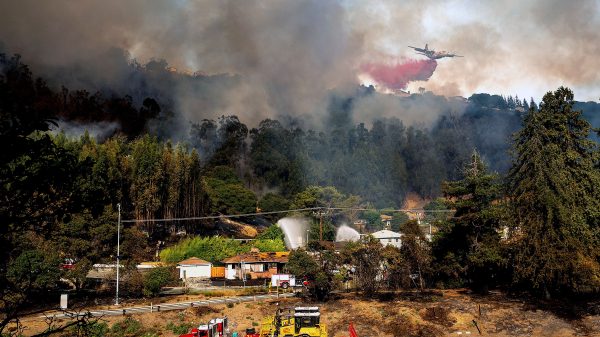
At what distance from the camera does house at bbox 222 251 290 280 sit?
60406 mm

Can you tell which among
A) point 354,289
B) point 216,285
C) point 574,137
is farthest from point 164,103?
point 574,137

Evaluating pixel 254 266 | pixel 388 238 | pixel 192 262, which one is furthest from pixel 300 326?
pixel 388 238

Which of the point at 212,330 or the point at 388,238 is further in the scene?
the point at 388,238

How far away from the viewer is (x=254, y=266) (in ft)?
200

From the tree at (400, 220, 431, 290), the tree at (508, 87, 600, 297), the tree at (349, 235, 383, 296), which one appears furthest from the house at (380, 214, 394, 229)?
the tree at (508, 87, 600, 297)

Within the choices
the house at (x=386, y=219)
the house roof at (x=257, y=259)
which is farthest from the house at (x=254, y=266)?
the house at (x=386, y=219)

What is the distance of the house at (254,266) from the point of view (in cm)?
6041

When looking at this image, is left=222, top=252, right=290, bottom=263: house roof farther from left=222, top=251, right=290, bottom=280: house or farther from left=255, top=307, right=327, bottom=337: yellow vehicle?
left=255, top=307, right=327, bottom=337: yellow vehicle

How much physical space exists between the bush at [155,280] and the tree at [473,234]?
25.2 metres

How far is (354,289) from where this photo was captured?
51344mm

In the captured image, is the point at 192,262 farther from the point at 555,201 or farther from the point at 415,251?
the point at 555,201

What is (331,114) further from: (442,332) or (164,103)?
(442,332)

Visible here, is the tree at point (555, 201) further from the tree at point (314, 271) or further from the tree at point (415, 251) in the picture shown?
the tree at point (314, 271)

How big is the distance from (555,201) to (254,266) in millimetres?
33825
